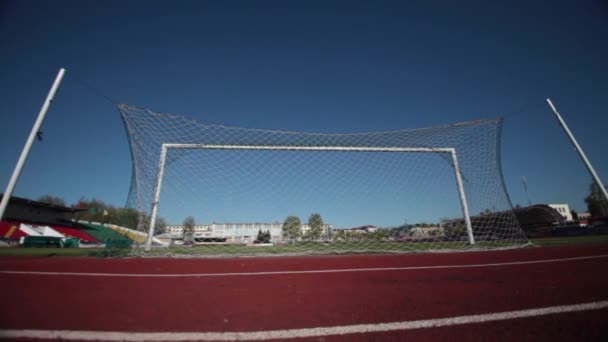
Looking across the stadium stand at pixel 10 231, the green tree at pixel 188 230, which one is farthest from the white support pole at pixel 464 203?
the stadium stand at pixel 10 231

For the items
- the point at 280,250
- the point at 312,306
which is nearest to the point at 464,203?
the point at 280,250

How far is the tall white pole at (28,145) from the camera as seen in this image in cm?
353

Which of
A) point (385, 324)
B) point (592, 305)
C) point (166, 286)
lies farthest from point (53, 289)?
point (592, 305)

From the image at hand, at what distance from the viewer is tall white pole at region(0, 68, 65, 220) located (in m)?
3.53

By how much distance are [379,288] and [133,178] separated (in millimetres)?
7786

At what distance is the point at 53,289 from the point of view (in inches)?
99.7

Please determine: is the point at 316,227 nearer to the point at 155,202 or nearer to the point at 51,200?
the point at 155,202

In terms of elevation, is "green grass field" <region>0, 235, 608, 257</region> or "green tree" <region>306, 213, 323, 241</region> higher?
"green tree" <region>306, 213, 323, 241</region>

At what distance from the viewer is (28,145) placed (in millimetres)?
3836

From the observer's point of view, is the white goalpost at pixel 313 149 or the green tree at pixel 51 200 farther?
the green tree at pixel 51 200

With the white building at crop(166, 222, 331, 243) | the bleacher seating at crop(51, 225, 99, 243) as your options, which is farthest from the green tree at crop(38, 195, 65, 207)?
the white building at crop(166, 222, 331, 243)

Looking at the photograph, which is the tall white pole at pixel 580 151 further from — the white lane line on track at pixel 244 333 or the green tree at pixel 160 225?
the green tree at pixel 160 225

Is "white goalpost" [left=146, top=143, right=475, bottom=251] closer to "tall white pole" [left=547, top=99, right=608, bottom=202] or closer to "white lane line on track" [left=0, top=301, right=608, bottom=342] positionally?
"tall white pole" [left=547, top=99, right=608, bottom=202]

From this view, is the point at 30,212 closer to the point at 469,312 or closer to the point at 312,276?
the point at 312,276
